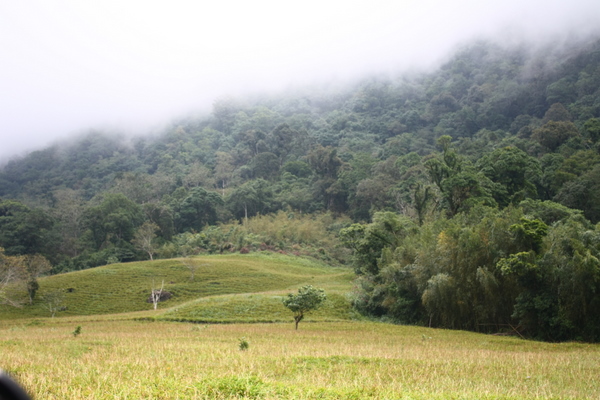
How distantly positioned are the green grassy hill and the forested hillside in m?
7.03

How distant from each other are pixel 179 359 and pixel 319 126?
5754 inches

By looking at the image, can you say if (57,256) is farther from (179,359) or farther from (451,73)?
(451,73)

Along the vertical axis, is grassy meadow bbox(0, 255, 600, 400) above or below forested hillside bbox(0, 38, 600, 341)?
below

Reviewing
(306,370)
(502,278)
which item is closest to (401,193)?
(502,278)

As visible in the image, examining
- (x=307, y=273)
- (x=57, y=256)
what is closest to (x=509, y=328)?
(x=307, y=273)

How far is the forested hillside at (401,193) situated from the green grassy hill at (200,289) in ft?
23.1

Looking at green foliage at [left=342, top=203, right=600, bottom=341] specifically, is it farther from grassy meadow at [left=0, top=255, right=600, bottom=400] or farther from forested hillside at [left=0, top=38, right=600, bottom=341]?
grassy meadow at [left=0, top=255, right=600, bottom=400]

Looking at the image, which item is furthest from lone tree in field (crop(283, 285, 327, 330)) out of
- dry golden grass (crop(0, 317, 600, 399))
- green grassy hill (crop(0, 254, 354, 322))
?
dry golden grass (crop(0, 317, 600, 399))

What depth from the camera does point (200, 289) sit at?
51781 mm

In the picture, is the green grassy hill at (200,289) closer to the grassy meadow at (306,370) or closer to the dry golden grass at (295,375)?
the grassy meadow at (306,370)

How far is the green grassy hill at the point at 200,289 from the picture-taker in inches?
1446

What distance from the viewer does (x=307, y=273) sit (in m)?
64.4

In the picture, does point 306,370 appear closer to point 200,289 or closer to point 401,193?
point 200,289

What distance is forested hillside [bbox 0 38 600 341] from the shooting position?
26656mm
